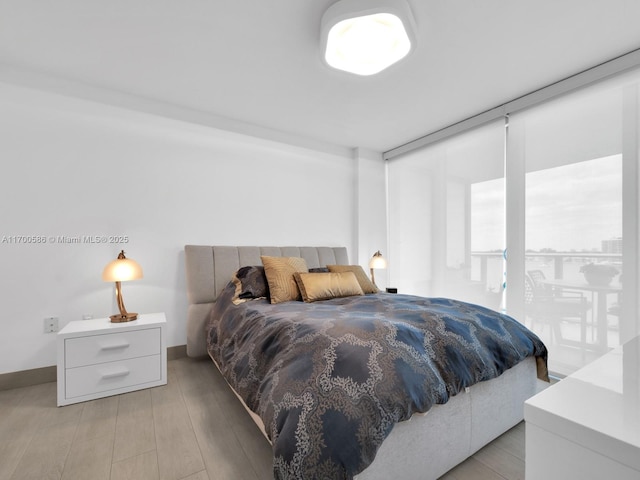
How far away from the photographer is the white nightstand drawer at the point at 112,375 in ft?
6.65

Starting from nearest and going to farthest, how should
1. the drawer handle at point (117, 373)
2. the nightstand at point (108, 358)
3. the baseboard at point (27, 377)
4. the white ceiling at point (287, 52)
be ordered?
1. the white ceiling at point (287, 52)
2. the nightstand at point (108, 358)
3. the drawer handle at point (117, 373)
4. the baseboard at point (27, 377)

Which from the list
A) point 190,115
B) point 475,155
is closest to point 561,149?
point 475,155

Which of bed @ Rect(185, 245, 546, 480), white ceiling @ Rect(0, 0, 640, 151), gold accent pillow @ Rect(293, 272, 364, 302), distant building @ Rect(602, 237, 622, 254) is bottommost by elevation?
bed @ Rect(185, 245, 546, 480)

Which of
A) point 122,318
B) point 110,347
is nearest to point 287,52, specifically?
point 122,318

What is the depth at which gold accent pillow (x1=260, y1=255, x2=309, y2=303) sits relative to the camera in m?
2.49

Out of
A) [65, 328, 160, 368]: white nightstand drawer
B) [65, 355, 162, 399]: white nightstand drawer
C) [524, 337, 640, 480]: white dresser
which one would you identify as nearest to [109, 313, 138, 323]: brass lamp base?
[65, 328, 160, 368]: white nightstand drawer

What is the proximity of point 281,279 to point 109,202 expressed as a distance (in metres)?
1.65

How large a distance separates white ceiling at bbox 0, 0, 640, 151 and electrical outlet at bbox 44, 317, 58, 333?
187 cm

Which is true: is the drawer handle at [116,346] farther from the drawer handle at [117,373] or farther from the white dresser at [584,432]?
the white dresser at [584,432]

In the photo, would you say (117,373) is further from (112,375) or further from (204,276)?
(204,276)

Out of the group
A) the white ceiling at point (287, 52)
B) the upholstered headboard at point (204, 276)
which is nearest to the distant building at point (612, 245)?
the white ceiling at point (287, 52)

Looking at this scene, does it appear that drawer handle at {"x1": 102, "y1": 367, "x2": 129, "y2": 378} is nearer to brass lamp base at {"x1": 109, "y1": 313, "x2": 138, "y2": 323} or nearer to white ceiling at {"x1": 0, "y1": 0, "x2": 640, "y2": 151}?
brass lamp base at {"x1": 109, "y1": 313, "x2": 138, "y2": 323}

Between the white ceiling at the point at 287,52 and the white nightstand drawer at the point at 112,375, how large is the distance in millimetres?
2235

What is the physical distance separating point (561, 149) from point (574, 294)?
48.6 inches
